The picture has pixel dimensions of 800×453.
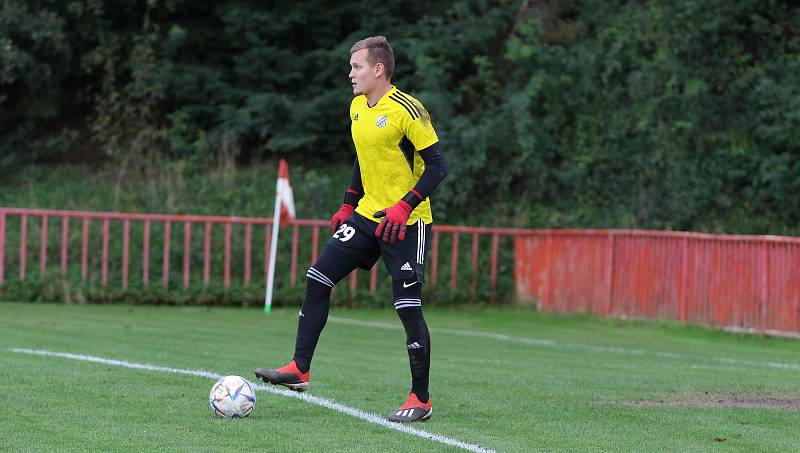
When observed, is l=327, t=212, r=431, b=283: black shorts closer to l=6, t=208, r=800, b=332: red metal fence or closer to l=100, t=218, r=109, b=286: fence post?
l=6, t=208, r=800, b=332: red metal fence

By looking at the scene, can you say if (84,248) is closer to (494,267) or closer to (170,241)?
(170,241)

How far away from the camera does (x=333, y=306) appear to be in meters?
20.7

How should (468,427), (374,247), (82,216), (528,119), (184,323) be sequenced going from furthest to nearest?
(528,119) → (82,216) → (184,323) → (374,247) → (468,427)

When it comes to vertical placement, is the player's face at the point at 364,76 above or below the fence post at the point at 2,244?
above

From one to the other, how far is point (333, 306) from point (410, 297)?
13.4 m

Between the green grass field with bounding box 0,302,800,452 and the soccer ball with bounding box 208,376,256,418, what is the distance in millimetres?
85

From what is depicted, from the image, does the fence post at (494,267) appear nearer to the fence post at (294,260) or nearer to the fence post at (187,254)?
the fence post at (294,260)

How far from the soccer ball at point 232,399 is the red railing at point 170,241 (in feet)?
44.6

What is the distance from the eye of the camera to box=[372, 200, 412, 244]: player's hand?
7.14m

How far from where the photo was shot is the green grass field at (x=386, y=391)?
6523mm

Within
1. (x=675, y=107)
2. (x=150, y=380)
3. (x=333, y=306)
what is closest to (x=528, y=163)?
(x=675, y=107)

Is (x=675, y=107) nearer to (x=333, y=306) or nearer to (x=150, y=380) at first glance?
(x=333, y=306)

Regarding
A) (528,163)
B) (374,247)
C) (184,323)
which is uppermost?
(528,163)

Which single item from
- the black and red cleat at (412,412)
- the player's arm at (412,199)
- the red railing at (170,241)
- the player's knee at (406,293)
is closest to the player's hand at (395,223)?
the player's arm at (412,199)
